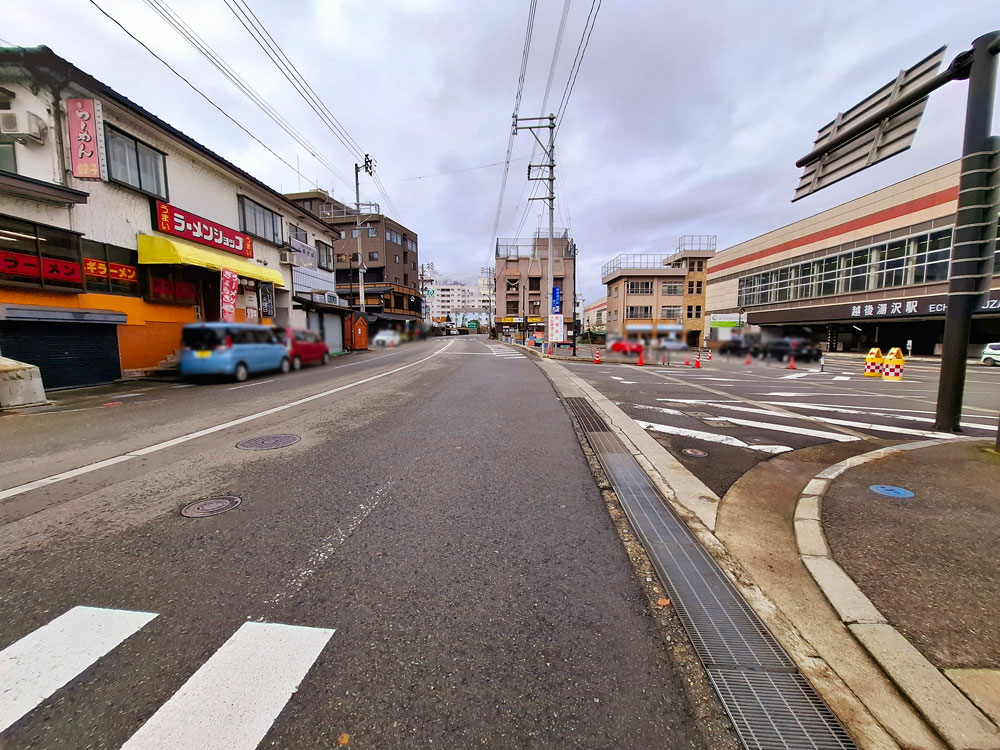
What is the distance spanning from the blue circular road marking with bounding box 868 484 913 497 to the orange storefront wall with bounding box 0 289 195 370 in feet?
57.5

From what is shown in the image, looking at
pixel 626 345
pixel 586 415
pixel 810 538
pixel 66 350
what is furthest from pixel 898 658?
pixel 66 350

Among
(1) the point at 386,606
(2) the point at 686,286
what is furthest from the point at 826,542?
(2) the point at 686,286

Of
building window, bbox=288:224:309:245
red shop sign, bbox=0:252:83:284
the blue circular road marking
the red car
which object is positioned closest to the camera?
the blue circular road marking

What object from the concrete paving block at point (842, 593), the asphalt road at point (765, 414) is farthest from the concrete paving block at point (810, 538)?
the asphalt road at point (765, 414)

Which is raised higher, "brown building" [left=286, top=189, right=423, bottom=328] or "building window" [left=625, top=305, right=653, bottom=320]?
"brown building" [left=286, top=189, right=423, bottom=328]

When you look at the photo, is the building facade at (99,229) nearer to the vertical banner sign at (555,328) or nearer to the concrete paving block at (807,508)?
the concrete paving block at (807,508)

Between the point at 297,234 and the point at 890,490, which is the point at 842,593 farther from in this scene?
the point at 297,234

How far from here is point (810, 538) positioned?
10.9 ft

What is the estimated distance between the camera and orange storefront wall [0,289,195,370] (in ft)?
37.7

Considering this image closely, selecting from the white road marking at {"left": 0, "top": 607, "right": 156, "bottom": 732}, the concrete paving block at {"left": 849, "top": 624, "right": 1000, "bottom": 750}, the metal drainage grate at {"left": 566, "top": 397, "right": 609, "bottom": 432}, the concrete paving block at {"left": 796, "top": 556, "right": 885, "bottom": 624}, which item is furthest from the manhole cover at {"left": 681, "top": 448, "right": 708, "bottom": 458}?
the white road marking at {"left": 0, "top": 607, "right": 156, "bottom": 732}

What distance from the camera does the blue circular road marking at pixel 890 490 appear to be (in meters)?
4.14

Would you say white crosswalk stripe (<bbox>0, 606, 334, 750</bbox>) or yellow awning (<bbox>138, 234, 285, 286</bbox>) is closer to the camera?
white crosswalk stripe (<bbox>0, 606, 334, 750</bbox>)

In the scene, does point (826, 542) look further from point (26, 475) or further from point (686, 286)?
point (686, 286)

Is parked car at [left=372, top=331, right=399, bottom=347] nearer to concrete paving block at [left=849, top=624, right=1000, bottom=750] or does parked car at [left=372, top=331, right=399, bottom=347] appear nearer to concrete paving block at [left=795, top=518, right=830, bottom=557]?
concrete paving block at [left=795, top=518, right=830, bottom=557]
